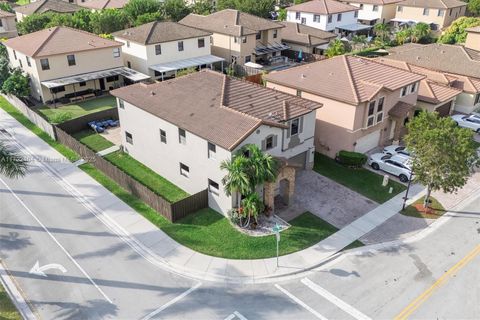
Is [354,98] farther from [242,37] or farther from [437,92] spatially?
[242,37]

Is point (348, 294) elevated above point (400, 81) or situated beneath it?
situated beneath

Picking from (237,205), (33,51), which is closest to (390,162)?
(237,205)

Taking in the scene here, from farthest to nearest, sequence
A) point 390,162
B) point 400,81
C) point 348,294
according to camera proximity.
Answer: point 400,81
point 390,162
point 348,294

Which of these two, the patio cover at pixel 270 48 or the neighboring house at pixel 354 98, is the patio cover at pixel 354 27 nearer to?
the patio cover at pixel 270 48

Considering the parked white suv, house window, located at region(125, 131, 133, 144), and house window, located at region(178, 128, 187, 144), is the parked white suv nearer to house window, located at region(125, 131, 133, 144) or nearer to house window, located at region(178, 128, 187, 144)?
house window, located at region(178, 128, 187, 144)

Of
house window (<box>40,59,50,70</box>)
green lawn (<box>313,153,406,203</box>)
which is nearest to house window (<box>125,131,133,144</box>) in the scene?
green lawn (<box>313,153,406,203</box>)

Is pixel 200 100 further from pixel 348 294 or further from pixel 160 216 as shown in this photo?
pixel 348 294

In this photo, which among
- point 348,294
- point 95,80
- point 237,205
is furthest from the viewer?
point 95,80

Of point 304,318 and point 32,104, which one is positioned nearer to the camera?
point 304,318
